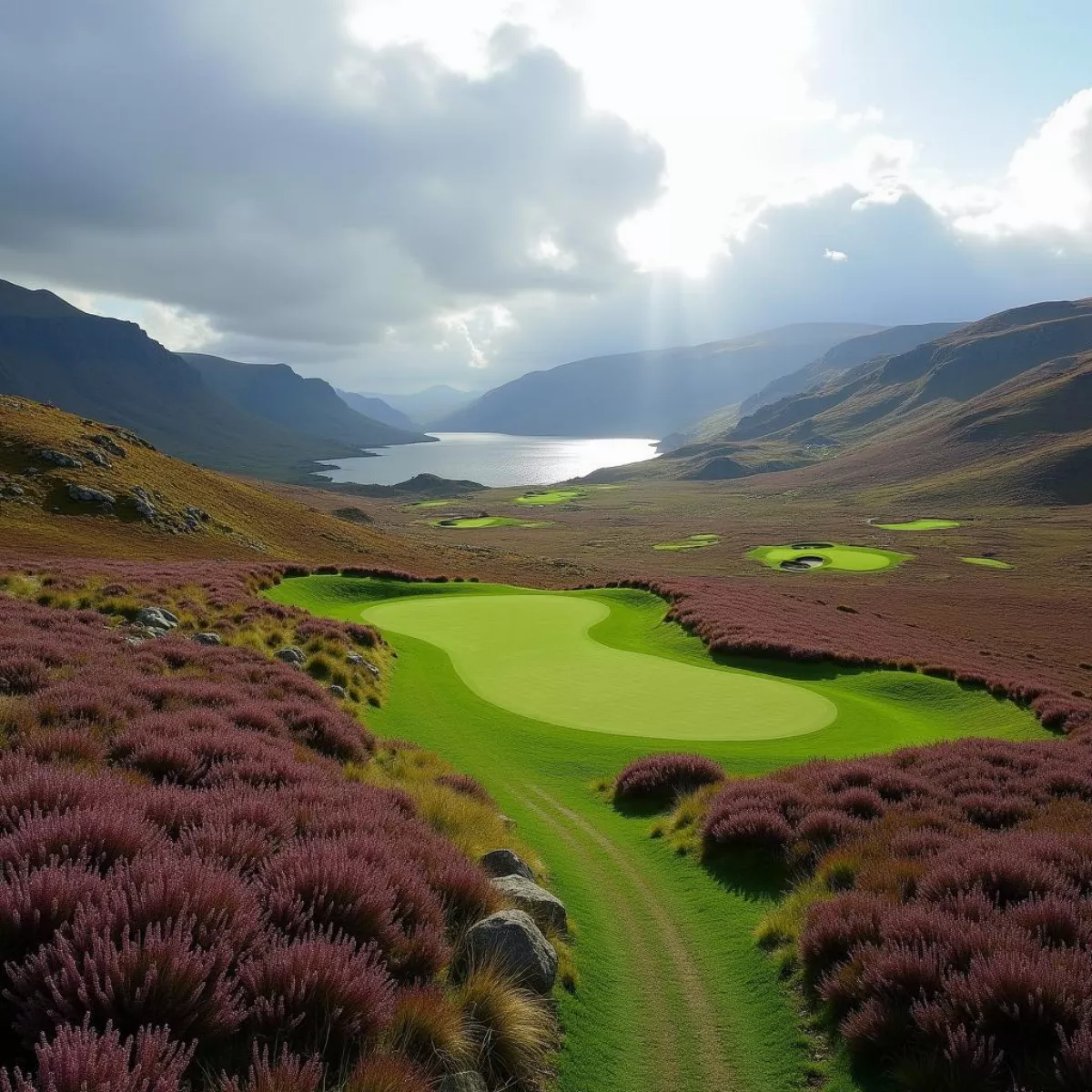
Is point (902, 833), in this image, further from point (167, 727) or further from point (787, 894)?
point (167, 727)

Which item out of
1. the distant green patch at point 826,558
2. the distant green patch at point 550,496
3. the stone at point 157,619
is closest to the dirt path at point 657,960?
the stone at point 157,619

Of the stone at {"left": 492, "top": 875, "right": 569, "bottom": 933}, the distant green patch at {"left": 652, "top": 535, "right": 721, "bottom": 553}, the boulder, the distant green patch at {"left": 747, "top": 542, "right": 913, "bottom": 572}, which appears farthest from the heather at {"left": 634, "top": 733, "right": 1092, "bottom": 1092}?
the distant green patch at {"left": 652, "top": 535, "right": 721, "bottom": 553}

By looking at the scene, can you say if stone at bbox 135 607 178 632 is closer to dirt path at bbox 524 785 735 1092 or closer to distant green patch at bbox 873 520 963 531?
dirt path at bbox 524 785 735 1092

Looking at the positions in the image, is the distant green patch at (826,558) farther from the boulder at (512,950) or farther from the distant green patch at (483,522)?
the boulder at (512,950)

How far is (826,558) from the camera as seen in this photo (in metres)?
74.2

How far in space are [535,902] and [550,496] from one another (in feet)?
547

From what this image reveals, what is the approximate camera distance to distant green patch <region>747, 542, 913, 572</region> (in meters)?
71.1

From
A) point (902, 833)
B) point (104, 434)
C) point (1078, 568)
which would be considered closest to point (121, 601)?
point (902, 833)

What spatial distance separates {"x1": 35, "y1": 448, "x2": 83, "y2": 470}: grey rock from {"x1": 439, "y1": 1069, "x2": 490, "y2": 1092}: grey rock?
56.5m

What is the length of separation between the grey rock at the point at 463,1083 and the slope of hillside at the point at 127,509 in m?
37.1

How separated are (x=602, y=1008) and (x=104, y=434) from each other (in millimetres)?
66040

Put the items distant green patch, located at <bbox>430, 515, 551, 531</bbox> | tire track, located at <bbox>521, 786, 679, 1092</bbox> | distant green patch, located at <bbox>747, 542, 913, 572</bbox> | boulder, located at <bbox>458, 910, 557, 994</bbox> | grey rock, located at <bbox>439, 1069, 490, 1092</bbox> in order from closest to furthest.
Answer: grey rock, located at <bbox>439, 1069, 490, 1092</bbox>, boulder, located at <bbox>458, 910, 557, 994</bbox>, tire track, located at <bbox>521, 786, 679, 1092</bbox>, distant green patch, located at <bbox>747, 542, 913, 572</bbox>, distant green patch, located at <bbox>430, 515, 551, 531</bbox>

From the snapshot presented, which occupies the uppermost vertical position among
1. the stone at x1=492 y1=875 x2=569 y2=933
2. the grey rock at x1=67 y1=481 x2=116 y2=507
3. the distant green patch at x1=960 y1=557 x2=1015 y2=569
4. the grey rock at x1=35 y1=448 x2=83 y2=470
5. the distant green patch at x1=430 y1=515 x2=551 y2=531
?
the grey rock at x1=35 y1=448 x2=83 y2=470

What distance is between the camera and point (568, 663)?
20094 millimetres
